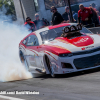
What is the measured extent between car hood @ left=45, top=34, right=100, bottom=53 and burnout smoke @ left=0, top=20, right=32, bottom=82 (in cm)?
191

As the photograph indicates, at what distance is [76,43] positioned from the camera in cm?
717

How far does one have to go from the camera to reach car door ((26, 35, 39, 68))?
810cm

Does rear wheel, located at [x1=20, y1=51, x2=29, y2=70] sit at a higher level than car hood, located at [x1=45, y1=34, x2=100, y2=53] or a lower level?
lower

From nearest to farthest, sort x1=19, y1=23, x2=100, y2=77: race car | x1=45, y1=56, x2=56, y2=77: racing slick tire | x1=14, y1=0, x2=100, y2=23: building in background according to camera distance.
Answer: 1. x1=19, y1=23, x2=100, y2=77: race car
2. x1=45, y1=56, x2=56, y2=77: racing slick tire
3. x1=14, y1=0, x2=100, y2=23: building in background

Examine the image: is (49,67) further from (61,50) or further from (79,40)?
(79,40)

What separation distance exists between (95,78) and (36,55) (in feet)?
7.52

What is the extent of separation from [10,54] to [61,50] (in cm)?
595

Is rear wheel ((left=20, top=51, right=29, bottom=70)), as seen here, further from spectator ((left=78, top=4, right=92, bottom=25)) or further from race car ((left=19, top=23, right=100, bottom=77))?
spectator ((left=78, top=4, right=92, bottom=25))

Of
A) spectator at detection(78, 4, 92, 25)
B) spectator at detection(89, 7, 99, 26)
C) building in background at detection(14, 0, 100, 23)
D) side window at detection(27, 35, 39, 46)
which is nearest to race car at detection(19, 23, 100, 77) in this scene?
side window at detection(27, 35, 39, 46)

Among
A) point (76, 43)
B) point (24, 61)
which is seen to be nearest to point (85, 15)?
point (24, 61)

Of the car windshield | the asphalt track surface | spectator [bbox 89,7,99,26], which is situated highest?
the car windshield

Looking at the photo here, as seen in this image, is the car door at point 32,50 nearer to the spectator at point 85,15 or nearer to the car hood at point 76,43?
the car hood at point 76,43

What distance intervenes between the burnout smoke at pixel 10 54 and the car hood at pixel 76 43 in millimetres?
1906

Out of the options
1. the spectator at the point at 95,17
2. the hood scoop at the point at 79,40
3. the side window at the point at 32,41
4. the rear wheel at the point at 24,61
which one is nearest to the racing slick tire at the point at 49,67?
the hood scoop at the point at 79,40
